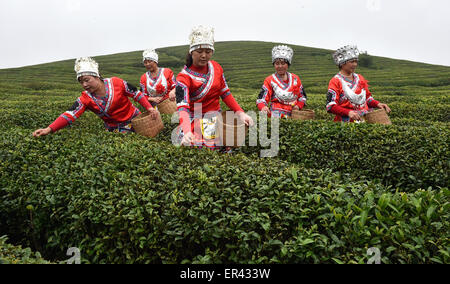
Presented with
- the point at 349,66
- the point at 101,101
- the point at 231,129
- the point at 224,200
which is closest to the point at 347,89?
the point at 349,66

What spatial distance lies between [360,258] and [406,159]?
3290mm

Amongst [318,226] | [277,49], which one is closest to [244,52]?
[277,49]

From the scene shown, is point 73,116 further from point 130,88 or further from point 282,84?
point 282,84

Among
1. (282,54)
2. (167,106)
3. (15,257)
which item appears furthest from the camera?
(167,106)

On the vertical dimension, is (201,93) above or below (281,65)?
below

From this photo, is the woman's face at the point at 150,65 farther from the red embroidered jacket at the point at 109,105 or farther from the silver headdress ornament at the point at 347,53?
the silver headdress ornament at the point at 347,53

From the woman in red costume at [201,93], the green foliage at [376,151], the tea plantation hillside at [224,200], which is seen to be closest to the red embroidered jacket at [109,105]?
the tea plantation hillside at [224,200]

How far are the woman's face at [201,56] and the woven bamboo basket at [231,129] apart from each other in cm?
70

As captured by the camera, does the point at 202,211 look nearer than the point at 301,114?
Yes

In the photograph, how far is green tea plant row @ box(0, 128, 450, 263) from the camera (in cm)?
231

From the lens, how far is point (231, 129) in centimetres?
386

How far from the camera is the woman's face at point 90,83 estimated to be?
4.82 m

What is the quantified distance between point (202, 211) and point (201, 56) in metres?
1.98

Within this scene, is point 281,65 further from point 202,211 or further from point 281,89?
point 202,211
